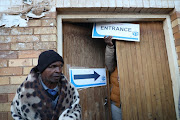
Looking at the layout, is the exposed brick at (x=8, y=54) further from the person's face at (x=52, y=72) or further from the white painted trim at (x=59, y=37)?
the person's face at (x=52, y=72)

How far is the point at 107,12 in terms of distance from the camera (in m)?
2.89

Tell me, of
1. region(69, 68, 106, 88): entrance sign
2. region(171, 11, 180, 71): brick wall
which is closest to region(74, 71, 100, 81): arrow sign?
region(69, 68, 106, 88): entrance sign

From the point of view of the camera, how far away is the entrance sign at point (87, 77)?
2969 millimetres

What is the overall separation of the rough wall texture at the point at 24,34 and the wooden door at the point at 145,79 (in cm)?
61

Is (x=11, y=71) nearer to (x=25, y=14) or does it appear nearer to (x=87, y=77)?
(x=25, y=14)

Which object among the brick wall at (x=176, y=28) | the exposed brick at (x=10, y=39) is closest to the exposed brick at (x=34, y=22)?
the exposed brick at (x=10, y=39)

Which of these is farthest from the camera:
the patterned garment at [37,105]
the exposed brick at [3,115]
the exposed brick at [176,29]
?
the exposed brick at [176,29]

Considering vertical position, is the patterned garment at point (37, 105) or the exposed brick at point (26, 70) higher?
the exposed brick at point (26, 70)

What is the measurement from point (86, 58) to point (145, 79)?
1293mm

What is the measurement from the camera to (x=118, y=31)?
3.05m

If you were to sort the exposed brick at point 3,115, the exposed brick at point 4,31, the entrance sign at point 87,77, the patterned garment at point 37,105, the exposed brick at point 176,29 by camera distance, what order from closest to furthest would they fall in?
the patterned garment at point 37,105 → the exposed brick at point 3,115 → the exposed brick at point 4,31 → the exposed brick at point 176,29 → the entrance sign at point 87,77

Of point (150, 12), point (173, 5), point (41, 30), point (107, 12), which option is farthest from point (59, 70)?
point (173, 5)

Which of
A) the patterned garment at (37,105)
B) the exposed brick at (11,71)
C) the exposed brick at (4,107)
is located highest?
the exposed brick at (11,71)

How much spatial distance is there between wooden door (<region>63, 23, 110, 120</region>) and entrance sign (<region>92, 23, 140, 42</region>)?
0.38 metres
